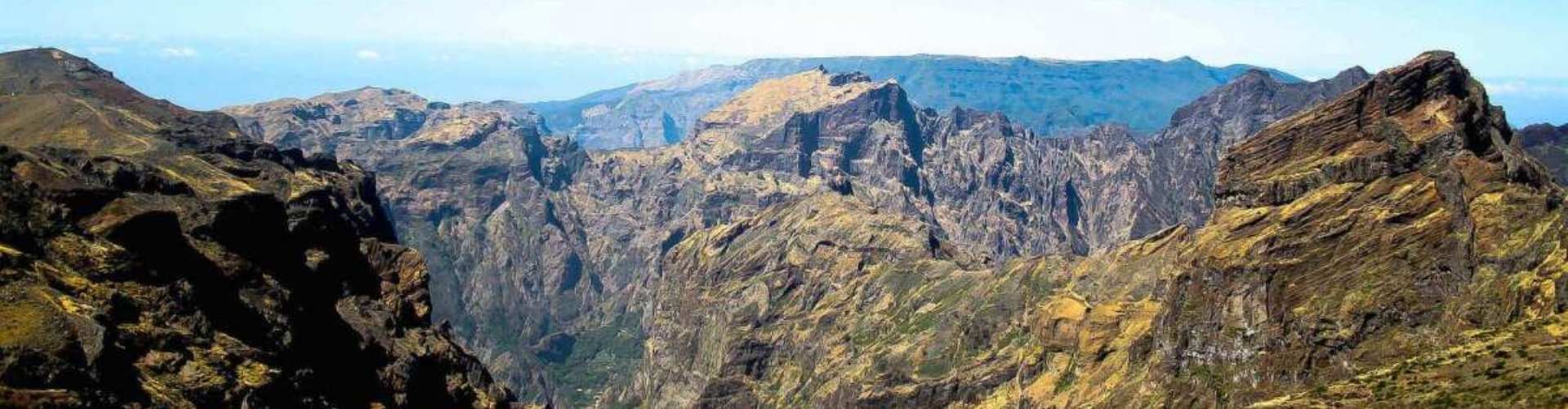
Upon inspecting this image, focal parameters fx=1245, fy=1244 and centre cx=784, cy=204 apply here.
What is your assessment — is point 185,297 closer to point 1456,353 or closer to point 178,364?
point 178,364

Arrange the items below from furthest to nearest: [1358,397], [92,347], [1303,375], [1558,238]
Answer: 1. [1303,375]
2. [1558,238]
3. [1358,397]
4. [92,347]

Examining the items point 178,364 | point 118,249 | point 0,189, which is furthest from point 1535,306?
point 0,189

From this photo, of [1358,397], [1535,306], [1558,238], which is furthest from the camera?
[1558,238]

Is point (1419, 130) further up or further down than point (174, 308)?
further up

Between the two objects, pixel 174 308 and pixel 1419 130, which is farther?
pixel 1419 130

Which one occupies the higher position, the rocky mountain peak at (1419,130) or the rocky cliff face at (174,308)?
the rocky mountain peak at (1419,130)

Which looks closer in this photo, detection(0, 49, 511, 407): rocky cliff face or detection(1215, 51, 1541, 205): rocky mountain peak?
detection(0, 49, 511, 407): rocky cliff face

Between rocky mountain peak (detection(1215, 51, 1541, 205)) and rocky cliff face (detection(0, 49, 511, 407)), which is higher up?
rocky mountain peak (detection(1215, 51, 1541, 205))

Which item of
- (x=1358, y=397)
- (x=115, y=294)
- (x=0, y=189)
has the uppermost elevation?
(x=0, y=189)

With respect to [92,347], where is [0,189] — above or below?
above

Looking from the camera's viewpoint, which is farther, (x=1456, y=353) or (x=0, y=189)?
(x=1456, y=353)

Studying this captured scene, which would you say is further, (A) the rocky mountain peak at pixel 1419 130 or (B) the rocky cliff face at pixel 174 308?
(A) the rocky mountain peak at pixel 1419 130
